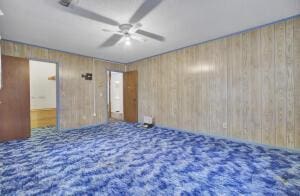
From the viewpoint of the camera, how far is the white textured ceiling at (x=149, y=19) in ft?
7.80

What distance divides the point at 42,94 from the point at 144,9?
5.41 metres

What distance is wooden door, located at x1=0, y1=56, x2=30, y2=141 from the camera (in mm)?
3732

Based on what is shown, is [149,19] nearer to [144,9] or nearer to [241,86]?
[144,9]

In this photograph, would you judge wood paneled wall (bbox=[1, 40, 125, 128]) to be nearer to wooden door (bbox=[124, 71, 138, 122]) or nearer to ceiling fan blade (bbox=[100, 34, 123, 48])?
wooden door (bbox=[124, 71, 138, 122])

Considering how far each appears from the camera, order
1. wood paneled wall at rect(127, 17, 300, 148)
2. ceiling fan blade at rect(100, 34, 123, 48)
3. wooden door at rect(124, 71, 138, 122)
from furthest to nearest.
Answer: wooden door at rect(124, 71, 138, 122) → ceiling fan blade at rect(100, 34, 123, 48) → wood paneled wall at rect(127, 17, 300, 148)

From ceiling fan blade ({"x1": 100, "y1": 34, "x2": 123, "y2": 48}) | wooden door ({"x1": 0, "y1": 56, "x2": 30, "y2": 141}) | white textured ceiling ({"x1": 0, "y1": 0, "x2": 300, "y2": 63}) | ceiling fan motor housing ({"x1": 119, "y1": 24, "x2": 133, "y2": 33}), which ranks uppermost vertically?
white textured ceiling ({"x1": 0, "y1": 0, "x2": 300, "y2": 63})

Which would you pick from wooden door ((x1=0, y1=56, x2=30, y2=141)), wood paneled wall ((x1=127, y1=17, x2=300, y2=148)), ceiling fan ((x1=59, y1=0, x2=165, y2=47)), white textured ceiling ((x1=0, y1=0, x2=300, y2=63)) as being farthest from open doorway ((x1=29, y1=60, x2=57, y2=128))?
wood paneled wall ((x1=127, y1=17, x2=300, y2=148))

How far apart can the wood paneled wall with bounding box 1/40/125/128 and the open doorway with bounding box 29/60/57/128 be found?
1.15 meters

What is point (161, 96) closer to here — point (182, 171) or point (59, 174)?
point (182, 171)

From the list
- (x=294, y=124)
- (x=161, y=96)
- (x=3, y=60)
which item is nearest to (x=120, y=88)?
(x=161, y=96)

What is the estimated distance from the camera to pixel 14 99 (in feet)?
12.7

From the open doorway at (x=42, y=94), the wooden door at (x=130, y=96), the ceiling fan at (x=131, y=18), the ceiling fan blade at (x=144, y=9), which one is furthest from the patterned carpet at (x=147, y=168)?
the wooden door at (x=130, y=96)

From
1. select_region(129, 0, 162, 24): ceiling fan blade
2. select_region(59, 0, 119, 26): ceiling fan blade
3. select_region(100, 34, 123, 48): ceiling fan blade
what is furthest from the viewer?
select_region(100, 34, 123, 48): ceiling fan blade

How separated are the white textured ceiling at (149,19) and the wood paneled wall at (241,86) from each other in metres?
0.38
